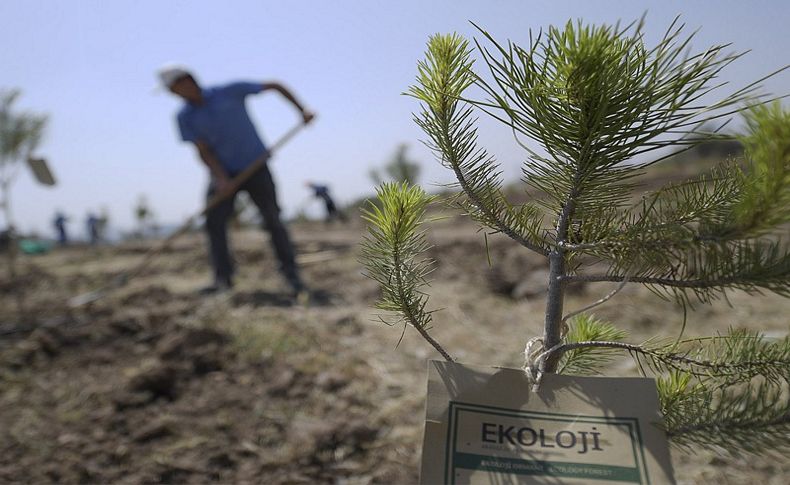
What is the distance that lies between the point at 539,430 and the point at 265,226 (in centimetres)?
437

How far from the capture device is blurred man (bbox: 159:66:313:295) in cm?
280

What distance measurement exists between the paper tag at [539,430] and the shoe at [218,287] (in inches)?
181

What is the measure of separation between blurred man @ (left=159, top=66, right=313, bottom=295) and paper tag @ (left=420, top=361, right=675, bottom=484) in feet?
6.85

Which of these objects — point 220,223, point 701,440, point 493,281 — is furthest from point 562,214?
point 220,223

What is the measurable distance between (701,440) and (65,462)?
2229mm

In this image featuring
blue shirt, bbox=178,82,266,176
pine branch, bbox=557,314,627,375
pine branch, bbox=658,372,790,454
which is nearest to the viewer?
pine branch, bbox=658,372,790,454

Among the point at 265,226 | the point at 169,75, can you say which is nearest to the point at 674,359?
the point at 169,75

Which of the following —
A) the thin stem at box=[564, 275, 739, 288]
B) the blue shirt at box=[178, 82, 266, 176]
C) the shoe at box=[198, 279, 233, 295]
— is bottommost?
the shoe at box=[198, 279, 233, 295]

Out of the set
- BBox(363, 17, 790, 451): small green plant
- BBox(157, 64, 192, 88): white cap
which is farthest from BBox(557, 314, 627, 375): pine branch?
BBox(157, 64, 192, 88): white cap

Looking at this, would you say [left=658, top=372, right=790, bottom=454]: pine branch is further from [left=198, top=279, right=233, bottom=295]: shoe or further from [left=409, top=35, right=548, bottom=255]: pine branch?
[left=198, top=279, right=233, bottom=295]: shoe

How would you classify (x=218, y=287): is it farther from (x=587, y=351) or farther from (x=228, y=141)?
(x=587, y=351)

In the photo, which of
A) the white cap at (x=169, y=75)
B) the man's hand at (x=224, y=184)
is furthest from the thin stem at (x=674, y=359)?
the man's hand at (x=224, y=184)

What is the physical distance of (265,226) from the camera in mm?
4945

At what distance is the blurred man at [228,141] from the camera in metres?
2.80
